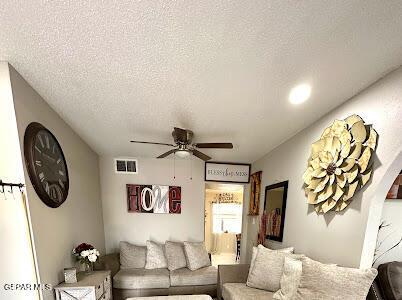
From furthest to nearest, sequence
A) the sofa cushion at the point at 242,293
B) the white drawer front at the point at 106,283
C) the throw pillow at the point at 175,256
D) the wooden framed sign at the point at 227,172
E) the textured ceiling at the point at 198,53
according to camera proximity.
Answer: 1. the wooden framed sign at the point at 227,172
2. the throw pillow at the point at 175,256
3. the white drawer front at the point at 106,283
4. the sofa cushion at the point at 242,293
5. the textured ceiling at the point at 198,53

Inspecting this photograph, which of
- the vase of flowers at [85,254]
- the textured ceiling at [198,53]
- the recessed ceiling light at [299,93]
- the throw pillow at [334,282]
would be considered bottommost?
the vase of flowers at [85,254]

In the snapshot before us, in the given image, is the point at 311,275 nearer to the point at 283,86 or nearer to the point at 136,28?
the point at 283,86

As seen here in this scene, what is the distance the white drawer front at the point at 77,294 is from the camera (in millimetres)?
1897

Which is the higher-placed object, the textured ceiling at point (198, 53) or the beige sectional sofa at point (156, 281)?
the textured ceiling at point (198, 53)

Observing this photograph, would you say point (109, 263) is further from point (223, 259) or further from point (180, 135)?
point (223, 259)

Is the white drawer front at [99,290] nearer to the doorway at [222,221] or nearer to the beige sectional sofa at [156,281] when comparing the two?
the beige sectional sofa at [156,281]

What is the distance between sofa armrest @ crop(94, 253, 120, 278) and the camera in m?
2.78

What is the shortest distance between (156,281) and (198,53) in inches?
124

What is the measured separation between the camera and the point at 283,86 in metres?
1.65

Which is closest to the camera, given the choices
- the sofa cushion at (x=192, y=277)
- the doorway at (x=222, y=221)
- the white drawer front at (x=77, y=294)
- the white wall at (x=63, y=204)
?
the white wall at (x=63, y=204)

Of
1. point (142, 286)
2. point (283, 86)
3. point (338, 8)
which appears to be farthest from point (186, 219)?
point (338, 8)

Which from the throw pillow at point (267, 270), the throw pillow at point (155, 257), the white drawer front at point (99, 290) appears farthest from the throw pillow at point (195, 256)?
the white drawer front at point (99, 290)

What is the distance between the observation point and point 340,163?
1.68 m

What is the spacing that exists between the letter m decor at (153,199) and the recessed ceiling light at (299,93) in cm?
268
